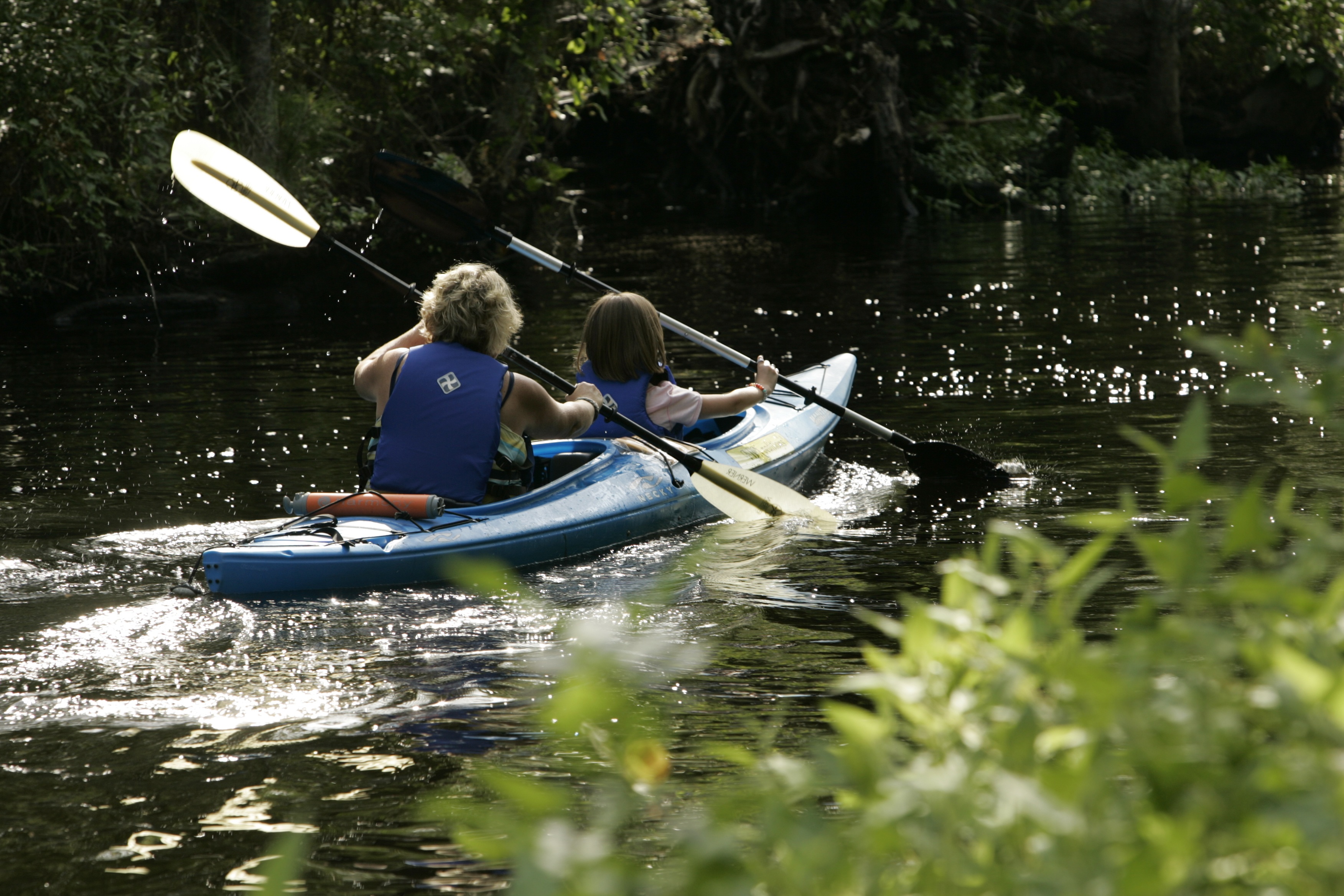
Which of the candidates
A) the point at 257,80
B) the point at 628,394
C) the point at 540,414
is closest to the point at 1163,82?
the point at 257,80

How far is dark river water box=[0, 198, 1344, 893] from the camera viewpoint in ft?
10.6

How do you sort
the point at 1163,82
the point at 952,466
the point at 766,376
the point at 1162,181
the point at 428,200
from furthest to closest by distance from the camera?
the point at 1163,82, the point at 1162,181, the point at 428,200, the point at 952,466, the point at 766,376

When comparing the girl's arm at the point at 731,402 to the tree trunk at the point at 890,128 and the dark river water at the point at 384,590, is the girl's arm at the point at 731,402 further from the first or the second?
the tree trunk at the point at 890,128

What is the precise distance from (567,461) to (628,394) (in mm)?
402

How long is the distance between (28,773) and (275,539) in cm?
152

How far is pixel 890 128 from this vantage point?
67.1ft

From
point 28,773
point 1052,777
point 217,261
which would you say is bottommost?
point 28,773

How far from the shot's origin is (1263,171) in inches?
886

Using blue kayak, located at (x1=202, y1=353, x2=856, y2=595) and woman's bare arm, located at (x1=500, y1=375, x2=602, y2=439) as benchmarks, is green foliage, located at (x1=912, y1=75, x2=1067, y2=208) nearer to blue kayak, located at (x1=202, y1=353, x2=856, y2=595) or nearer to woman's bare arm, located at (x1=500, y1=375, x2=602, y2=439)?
blue kayak, located at (x1=202, y1=353, x2=856, y2=595)

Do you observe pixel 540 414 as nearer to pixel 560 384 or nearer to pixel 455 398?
pixel 455 398

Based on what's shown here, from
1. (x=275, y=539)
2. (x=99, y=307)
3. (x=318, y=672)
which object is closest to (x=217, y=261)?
(x=99, y=307)

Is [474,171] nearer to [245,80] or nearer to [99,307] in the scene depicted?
[245,80]

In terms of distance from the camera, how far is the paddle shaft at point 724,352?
7.02 metres

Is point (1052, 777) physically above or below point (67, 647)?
above
